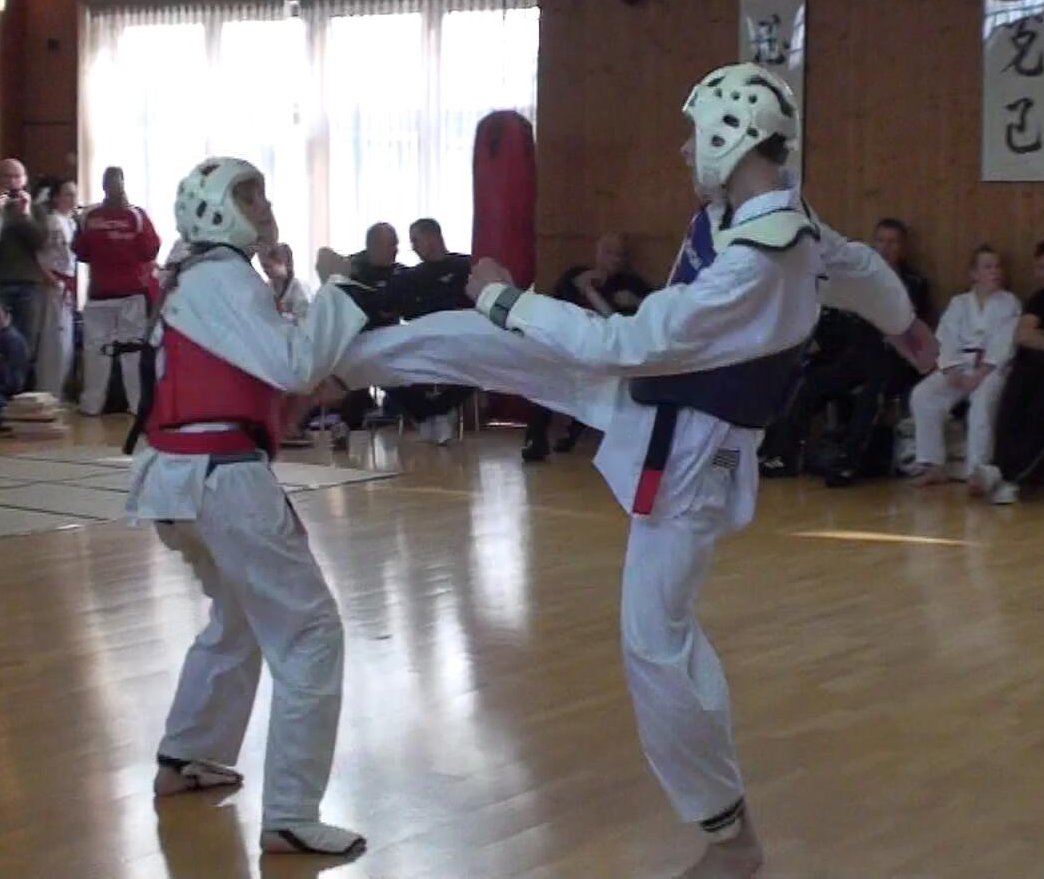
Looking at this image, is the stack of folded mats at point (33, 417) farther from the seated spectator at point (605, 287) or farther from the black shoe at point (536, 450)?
the black shoe at point (536, 450)

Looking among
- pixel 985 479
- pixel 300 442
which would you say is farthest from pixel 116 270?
pixel 985 479

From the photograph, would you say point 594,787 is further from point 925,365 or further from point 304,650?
point 925,365

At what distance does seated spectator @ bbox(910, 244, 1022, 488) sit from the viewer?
8.21 m

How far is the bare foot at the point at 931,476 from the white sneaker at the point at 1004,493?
484 mm

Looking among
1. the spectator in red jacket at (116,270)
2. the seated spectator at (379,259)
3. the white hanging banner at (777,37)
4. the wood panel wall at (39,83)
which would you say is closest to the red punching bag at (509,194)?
the seated spectator at (379,259)

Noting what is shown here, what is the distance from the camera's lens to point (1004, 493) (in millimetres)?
8039

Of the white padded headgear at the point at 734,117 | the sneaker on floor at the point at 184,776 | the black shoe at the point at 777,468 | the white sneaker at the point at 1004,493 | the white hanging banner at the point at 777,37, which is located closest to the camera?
the white padded headgear at the point at 734,117

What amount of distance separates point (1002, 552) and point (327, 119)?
6.82m

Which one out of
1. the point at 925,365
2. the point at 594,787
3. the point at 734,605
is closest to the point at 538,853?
the point at 594,787

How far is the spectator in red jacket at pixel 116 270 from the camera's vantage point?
37.0 ft

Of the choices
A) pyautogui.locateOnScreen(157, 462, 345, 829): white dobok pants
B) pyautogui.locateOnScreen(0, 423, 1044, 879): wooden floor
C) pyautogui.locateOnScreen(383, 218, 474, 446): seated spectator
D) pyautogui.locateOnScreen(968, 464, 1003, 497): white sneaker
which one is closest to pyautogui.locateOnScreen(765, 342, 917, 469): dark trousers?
pyautogui.locateOnScreen(968, 464, 1003, 497): white sneaker

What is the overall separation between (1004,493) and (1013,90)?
224 cm

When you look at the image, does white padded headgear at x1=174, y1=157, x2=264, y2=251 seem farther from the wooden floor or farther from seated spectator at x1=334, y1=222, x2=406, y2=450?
seated spectator at x1=334, y1=222, x2=406, y2=450

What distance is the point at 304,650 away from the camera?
3.43 m
